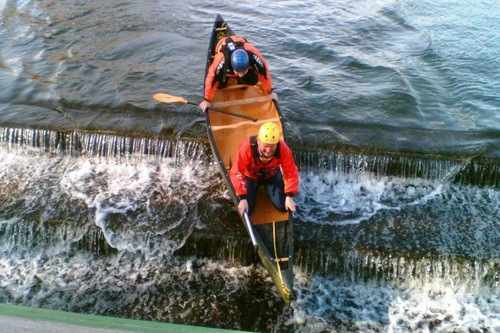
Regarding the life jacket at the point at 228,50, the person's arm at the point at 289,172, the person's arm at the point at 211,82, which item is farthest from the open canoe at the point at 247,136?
the life jacket at the point at 228,50

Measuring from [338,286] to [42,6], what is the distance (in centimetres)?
1481

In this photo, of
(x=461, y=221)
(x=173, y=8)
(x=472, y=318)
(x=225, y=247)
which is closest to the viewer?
(x=472, y=318)

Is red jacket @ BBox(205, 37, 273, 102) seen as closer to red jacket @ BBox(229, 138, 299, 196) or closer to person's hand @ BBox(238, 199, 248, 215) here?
red jacket @ BBox(229, 138, 299, 196)

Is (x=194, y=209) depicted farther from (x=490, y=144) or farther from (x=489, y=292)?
(x=490, y=144)

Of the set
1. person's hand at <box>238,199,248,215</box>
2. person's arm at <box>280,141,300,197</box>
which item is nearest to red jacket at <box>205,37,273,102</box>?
person's arm at <box>280,141,300,197</box>

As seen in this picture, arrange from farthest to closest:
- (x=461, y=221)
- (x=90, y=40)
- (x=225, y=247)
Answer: (x=90, y=40) < (x=461, y=221) < (x=225, y=247)

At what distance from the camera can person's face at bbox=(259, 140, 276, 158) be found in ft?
20.4

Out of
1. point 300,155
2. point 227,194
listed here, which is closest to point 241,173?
point 227,194

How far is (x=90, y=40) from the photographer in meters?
13.4

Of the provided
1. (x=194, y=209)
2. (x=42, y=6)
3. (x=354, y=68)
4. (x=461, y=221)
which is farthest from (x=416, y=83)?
(x=42, y=6)

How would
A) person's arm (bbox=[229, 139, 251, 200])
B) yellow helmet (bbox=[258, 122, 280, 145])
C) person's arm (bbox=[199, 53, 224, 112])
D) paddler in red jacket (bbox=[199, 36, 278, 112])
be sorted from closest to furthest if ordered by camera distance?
yellow helmet (bbox=[258, 122, 280, 145]) → person's arm (bbox=[229, 139, 251, 200]) → paddler in red jacket (bbox=[199, 36, 278, 112]) → person's arm (bbox=[199, 53, 224, 112])

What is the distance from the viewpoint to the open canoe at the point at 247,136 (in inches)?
242

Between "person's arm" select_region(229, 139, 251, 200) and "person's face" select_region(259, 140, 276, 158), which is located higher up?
"person's face" select_region(259, 140, 276, 158)

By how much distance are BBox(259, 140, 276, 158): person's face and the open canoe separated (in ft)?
2.99
